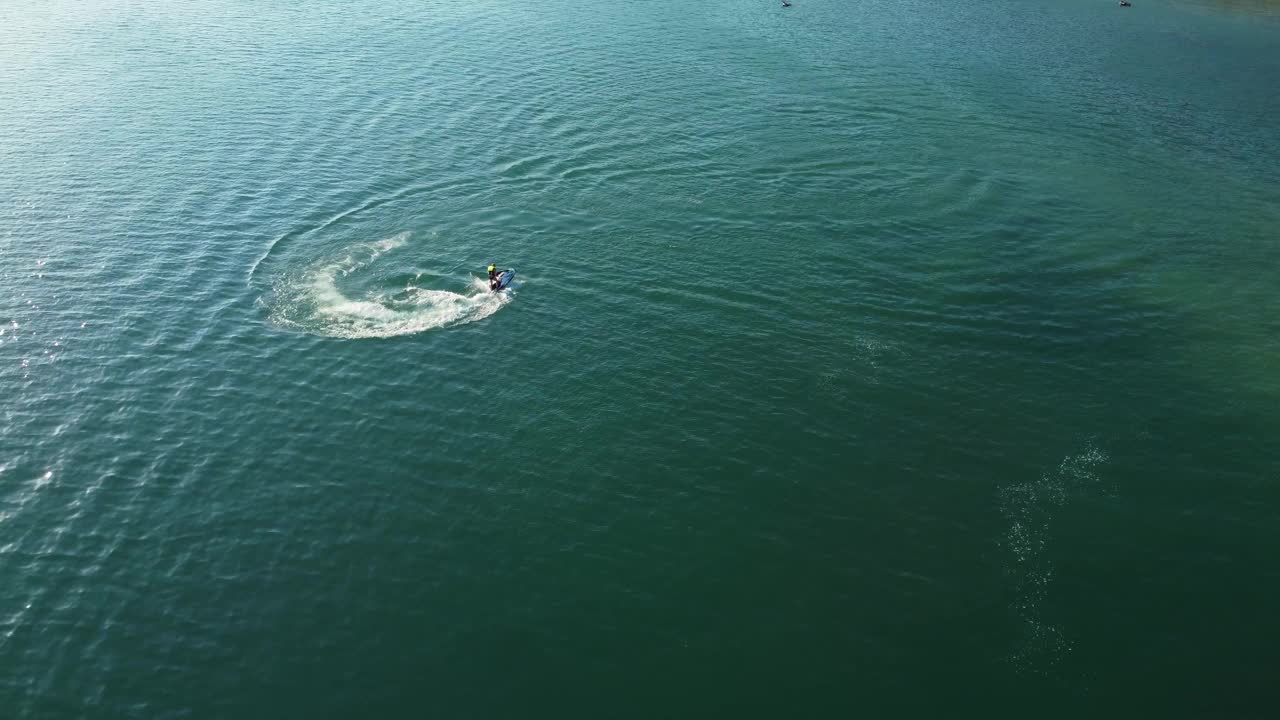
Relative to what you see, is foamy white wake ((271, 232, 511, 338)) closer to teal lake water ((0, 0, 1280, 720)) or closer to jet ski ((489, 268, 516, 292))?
teal lake water ((0, 0, 1280, 720))

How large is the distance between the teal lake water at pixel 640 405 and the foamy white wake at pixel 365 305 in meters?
0.50

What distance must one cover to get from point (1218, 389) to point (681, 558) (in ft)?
180

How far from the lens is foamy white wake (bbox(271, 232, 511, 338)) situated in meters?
89.6

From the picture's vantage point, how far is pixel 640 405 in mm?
78875

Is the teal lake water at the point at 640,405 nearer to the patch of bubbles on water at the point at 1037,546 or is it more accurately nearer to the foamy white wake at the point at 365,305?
the patch of bubbles on water at the point at 1037,546

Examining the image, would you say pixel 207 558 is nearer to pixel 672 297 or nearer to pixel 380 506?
pixel 380 506

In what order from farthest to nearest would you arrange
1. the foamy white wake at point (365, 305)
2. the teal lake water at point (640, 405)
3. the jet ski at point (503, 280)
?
the jet ski at point (503, 280) → the foamy white wake at point (365, 305) → the teal lake water at point (640, 405)

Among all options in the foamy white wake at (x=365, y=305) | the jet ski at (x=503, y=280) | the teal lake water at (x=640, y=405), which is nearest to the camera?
the teal lake water at (x=640, y=405)

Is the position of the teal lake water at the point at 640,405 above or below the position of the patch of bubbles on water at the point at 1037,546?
above

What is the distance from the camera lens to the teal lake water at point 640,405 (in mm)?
56938

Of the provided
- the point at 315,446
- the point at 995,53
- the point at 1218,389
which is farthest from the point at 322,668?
the point at 995,53

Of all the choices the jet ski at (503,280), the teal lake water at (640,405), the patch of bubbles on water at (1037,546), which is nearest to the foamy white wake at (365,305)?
the teal lake water at (640,405)

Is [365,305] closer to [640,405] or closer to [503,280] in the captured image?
[503,280]

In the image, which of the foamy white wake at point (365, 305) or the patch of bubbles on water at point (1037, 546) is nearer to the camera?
the patch of bubbles on water at point (1037, 546)
